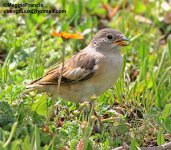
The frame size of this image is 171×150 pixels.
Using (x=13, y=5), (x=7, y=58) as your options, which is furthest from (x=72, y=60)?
(x=13, y=5)

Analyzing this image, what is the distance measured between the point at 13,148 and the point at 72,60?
1954mm

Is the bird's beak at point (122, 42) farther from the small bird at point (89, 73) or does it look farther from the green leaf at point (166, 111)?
the green leaf at point (166, 111)

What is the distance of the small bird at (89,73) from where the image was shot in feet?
19.1

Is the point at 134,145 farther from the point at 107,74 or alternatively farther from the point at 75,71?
the point at 75,71

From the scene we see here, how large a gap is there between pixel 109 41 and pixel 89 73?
466 millimetres

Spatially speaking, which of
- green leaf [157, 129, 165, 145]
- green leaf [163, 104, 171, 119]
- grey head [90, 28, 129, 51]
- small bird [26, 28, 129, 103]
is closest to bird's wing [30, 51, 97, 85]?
small bird [26, 28, 129, 103]

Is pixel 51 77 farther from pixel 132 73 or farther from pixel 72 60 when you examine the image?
pixel 132 73

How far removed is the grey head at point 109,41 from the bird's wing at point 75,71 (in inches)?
6.2

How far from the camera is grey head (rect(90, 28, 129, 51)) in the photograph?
611 centimetres

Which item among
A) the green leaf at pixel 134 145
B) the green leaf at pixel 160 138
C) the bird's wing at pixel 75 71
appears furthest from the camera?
the bird's wing at pixel 75 71

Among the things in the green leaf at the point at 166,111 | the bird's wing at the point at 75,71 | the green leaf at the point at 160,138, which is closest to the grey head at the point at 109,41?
the bird's wing at the point at 75,71

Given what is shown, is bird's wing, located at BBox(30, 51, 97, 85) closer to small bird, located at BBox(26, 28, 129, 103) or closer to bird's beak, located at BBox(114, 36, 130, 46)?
small bird, located at BBox(26, 28, 129, 103)

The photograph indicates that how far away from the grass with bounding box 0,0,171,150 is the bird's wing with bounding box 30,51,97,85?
19 cm

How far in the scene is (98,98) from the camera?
617 centimetres
